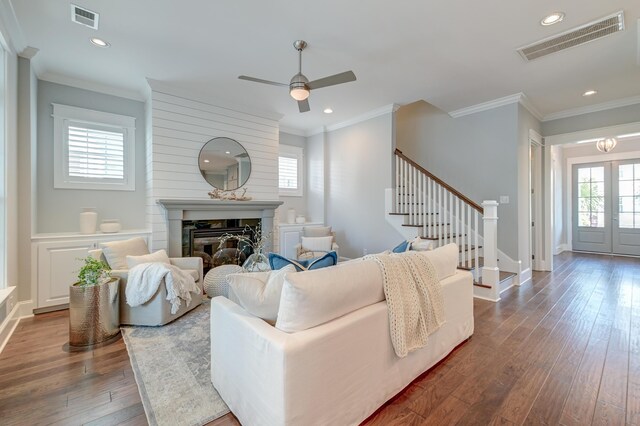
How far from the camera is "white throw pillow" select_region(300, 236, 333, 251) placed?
503 cm

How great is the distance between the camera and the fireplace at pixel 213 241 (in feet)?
14.1

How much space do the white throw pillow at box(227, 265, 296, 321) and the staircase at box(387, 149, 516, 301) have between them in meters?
3.05

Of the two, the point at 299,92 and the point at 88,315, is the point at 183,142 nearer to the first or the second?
the point at 299,92

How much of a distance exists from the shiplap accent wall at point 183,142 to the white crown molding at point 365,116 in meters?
1.65

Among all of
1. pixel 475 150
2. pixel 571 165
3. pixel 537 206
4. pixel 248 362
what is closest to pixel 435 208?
pixel 475 150

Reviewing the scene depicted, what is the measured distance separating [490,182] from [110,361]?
551 centimetres

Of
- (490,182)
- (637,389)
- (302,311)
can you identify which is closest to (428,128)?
(490,182)

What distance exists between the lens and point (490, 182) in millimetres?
4848

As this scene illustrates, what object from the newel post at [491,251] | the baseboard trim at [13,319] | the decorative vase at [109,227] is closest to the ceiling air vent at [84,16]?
the decorative vase at [109,227]

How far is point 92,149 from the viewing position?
13.0ft

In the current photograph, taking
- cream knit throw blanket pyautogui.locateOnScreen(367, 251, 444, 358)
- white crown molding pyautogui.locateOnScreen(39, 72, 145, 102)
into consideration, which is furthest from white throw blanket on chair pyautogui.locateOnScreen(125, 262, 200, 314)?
white crown molding pyautogui.locateOnScreen(39, 72, 145, 102)

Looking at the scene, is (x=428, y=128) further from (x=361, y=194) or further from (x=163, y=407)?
(x=163, y=407)

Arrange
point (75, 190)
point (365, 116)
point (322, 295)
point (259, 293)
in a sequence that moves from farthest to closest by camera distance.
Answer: point (365, 116) < point (75, 190) < point (259, 293) < point (322, 295)

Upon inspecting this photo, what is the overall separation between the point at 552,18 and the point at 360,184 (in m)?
Answer: 3.44
